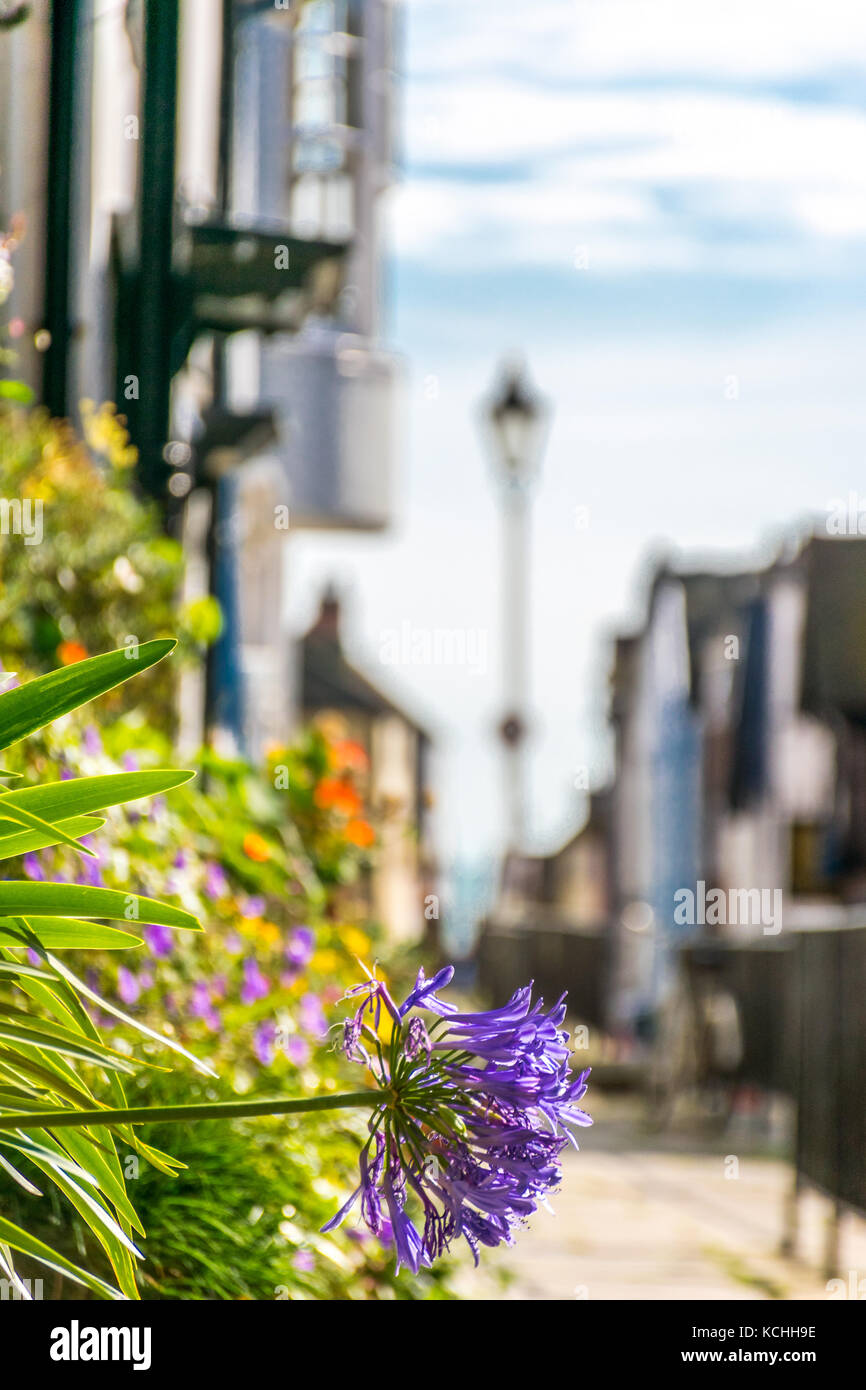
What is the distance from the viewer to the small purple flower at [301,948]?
3074 mm

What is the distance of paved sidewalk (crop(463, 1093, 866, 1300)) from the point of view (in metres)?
4.30

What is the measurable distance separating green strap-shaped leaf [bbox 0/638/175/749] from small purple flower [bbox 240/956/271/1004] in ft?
5.34

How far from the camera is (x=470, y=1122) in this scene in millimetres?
1172

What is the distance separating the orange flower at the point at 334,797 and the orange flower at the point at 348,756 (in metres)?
0.08

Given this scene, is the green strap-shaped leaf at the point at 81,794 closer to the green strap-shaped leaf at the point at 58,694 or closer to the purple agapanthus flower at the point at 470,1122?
the green strap-shaped leaf at the point at 58,694

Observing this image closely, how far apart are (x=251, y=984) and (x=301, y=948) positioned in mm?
213

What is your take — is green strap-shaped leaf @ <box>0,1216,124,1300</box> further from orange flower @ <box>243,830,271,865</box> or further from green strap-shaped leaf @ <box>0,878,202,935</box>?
orange flower @ <box>243,830,271,865</box>

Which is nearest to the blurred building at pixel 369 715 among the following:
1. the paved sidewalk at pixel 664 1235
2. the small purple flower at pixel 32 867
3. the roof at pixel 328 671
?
the roof at pixel 328 671

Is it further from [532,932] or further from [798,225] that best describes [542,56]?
[532,932]

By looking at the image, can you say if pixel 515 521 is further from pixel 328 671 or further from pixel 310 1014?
pixel 328 671

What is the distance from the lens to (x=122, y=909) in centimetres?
126

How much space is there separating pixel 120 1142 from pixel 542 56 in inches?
133

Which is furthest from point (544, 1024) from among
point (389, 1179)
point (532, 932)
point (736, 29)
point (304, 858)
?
point (532, 932)

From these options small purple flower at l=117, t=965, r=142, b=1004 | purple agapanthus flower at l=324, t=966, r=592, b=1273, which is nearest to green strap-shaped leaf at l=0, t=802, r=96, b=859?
purple agapanthus flower at l=324, t=966, r=592, b=1273
